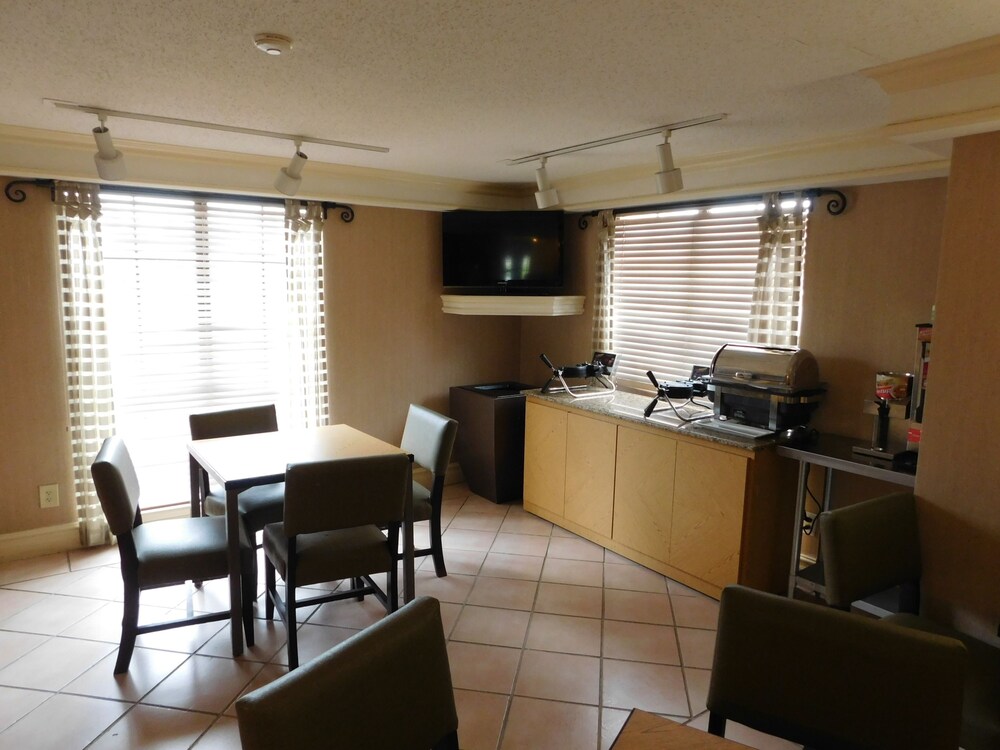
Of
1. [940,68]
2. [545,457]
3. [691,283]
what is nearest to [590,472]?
[545,457]

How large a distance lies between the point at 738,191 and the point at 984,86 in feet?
4.89

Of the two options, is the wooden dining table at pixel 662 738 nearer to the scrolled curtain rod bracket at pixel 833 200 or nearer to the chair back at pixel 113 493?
the chair back at pixel 113 493

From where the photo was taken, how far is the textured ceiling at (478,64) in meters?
1.75

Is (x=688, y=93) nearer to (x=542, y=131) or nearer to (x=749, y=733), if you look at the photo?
(x=542, y=131)

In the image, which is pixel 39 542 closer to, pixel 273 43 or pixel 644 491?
pixel 273 43

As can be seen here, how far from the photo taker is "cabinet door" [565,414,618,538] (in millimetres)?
3691

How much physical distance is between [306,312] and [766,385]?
9.08 ft

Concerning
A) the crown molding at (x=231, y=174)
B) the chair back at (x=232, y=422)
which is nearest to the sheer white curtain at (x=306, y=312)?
the crown molding at (x=231, y=174)

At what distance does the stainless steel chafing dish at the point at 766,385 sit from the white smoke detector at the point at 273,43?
2351 millimetres

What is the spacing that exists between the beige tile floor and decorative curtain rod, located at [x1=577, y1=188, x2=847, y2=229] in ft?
6.69

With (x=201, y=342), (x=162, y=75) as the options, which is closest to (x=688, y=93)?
(x=162, y=75)

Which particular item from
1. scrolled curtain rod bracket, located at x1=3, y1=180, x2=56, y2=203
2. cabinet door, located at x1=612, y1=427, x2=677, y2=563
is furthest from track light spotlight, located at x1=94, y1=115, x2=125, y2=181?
cabinet door, located at x1=612, y1=427, x2=677, y2=563

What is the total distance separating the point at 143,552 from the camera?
250 cm

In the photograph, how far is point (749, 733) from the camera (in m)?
2.24
